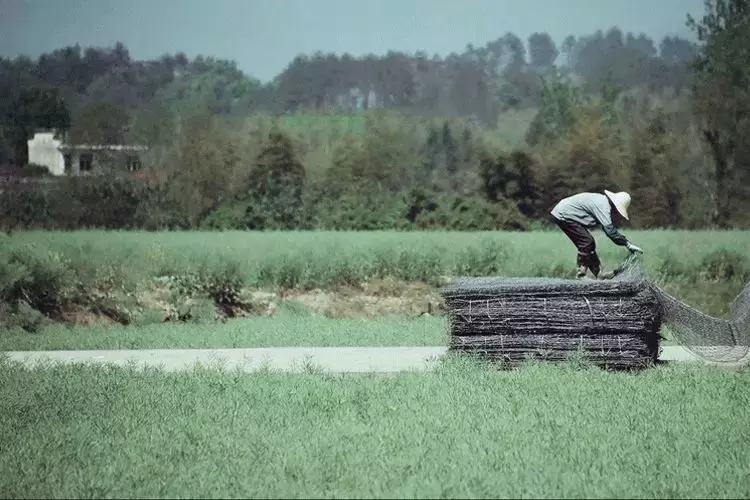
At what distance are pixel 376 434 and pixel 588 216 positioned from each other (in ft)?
16.3

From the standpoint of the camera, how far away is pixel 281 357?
34.9 ft

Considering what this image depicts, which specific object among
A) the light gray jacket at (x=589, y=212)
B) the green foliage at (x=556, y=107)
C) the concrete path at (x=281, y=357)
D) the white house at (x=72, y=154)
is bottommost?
the concrete path at (x=281, y=357)

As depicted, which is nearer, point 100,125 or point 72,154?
point 72,154

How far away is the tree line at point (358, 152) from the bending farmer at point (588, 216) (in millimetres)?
14036

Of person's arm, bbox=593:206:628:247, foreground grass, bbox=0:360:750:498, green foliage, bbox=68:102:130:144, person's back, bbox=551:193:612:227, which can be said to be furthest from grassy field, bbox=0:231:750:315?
green foliage, bbox=68:102:130:144

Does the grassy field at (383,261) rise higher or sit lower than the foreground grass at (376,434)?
lower

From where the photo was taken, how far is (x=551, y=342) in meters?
9.55

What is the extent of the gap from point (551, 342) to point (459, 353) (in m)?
0.88

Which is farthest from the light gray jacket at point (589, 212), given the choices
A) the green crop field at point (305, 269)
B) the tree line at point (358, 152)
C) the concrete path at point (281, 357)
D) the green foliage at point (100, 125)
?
the green foliage at point (100, 125)

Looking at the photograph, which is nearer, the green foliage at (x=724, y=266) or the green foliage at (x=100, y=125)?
the green foliage at (x=724, y=266)

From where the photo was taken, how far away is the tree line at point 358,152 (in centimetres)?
2630

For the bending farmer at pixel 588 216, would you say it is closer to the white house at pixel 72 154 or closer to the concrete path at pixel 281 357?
the concrete path at pixel 281 357

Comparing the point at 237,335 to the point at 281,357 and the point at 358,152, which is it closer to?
the point at 281,357

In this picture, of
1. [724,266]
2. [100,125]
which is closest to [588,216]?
[724,266]
